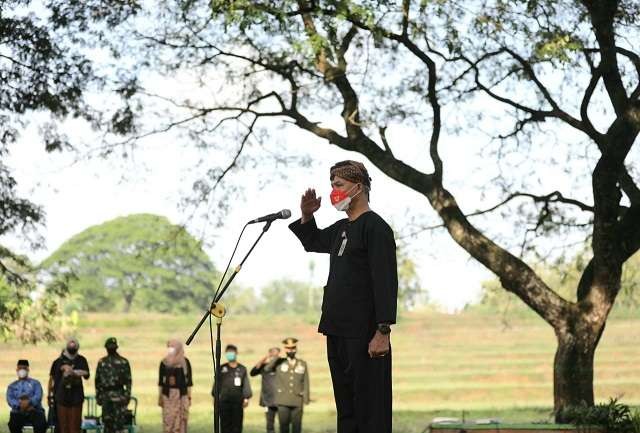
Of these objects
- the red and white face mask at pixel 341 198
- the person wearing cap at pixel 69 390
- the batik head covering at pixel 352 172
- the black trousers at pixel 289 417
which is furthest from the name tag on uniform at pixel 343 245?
the black trousers at pixel 289 417

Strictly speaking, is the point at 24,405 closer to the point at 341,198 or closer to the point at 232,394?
the point at 232,394

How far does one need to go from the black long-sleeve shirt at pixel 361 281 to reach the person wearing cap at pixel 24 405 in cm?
1258

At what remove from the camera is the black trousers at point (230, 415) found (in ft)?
62.3

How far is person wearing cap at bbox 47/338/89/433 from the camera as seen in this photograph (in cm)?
1695

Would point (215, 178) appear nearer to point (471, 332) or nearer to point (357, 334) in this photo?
point (357, 334)

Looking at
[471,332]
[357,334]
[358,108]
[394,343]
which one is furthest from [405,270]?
[471,332]

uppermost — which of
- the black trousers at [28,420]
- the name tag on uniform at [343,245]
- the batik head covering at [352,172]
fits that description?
the batik head covering at [352,172]

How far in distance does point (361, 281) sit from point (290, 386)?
13115 millimetres

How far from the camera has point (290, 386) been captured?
19562 mm

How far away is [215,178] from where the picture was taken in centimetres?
2084

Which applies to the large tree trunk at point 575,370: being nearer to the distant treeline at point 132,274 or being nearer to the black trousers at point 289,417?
the black trousers at point 289,417

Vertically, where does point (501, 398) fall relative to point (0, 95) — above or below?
Answer: below

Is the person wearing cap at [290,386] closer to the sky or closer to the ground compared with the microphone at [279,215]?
closer to the ground

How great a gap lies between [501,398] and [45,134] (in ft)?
89.8
